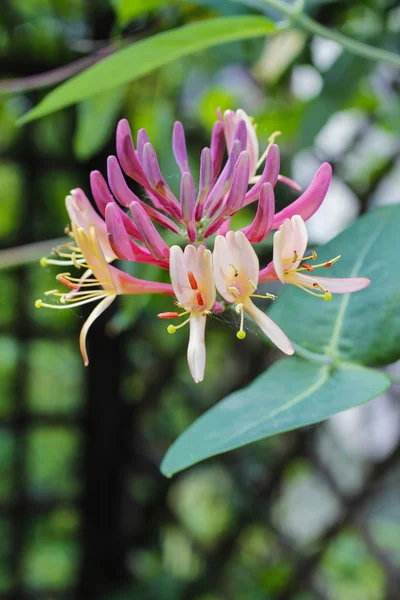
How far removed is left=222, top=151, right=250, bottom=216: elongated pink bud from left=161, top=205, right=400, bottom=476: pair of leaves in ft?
0.45

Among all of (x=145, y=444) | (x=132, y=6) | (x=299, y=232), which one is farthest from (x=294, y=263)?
(x=145, y=444)

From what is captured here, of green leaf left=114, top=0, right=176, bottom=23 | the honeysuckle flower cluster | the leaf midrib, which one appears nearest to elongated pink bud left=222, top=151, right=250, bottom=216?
the honeysuckle flower cluster

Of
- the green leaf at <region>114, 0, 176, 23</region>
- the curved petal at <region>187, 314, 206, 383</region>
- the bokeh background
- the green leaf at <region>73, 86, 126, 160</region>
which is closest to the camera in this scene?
the curved petal at <region>187, 314, 206, 383</region>

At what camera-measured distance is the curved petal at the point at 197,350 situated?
1.14 feet

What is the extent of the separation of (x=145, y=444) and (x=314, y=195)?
1013mm

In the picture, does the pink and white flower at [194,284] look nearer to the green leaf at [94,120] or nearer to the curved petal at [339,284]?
the curved petal at [339,284]

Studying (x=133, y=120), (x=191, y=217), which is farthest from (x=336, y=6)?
(x=191, y=217)

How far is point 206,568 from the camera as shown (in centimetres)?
131

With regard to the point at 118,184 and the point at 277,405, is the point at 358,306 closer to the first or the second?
the point at 277,405

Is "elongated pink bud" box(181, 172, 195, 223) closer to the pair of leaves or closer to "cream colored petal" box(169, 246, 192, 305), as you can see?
"cream colored petal" box(169, 246, 192, 305)

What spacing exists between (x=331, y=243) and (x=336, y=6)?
567 mm

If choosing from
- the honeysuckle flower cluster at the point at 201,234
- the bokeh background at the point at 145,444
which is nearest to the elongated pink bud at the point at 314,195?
the honeysuckle flower cluster at the point at 201,234

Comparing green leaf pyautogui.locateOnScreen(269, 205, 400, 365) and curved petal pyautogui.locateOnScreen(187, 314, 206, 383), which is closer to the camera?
curved petal pyautogui.locateOnScreen(187, 314, 206, 383)

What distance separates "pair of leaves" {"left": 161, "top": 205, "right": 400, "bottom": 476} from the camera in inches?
16.1
